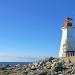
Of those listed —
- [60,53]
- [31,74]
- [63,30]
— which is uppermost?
[63,30]

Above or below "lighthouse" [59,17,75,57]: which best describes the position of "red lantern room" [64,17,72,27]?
above

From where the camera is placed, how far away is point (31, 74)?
4400 cm

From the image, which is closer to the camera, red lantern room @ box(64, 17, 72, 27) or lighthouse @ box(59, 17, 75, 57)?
lighthouse @ box(59, 17, 75, 57)

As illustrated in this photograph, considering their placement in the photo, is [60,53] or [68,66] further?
[60,53]

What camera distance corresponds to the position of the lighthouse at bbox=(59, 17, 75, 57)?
6875cm

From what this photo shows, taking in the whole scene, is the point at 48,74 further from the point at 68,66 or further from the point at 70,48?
the point at 70,48

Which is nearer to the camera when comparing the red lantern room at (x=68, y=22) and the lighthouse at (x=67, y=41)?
the lighthouse at (x=67, y=41)

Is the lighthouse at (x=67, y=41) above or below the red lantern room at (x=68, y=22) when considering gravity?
below

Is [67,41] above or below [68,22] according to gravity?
below

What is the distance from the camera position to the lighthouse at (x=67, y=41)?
226 feet

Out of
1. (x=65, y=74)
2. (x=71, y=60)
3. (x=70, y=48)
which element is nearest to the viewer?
(x=65, y=74)

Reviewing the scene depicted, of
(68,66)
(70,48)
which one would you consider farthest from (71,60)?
(70,48)

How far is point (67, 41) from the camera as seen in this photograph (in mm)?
68938

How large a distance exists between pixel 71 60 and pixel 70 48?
1265 centimetres
